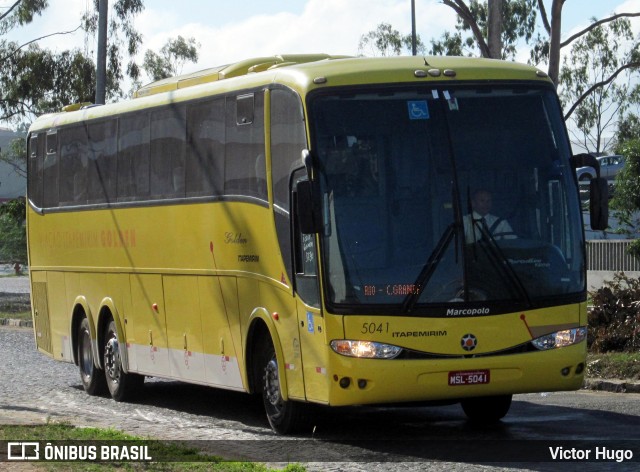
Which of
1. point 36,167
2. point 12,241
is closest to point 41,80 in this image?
point 12,241

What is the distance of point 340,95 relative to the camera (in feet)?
38.0

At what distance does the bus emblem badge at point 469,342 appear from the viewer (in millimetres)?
11133

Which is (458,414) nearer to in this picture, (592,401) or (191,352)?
(592,401)

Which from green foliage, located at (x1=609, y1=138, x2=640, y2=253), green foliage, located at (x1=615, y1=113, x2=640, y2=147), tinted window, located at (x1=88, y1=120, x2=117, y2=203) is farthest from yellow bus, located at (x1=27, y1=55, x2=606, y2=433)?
green foliage, located at (x1=615, y1=113, x2=640, y2=147)

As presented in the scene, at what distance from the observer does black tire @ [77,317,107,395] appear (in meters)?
17.4

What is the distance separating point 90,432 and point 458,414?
4.13 m

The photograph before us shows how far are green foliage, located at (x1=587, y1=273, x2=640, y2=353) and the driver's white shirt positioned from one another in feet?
22.2

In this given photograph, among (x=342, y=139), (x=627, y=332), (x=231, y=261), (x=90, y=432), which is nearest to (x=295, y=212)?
(x=342, y=139)

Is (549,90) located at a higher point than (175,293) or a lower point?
higher

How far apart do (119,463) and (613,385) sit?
7.58 metres

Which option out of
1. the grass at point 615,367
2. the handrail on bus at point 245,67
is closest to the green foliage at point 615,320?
the grass at point 615,367

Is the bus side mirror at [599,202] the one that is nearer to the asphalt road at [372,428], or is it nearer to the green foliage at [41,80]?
the asphalt road at [372,428]

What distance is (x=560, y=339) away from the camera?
452 inches

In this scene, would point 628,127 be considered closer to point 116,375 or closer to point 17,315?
point 17,315
